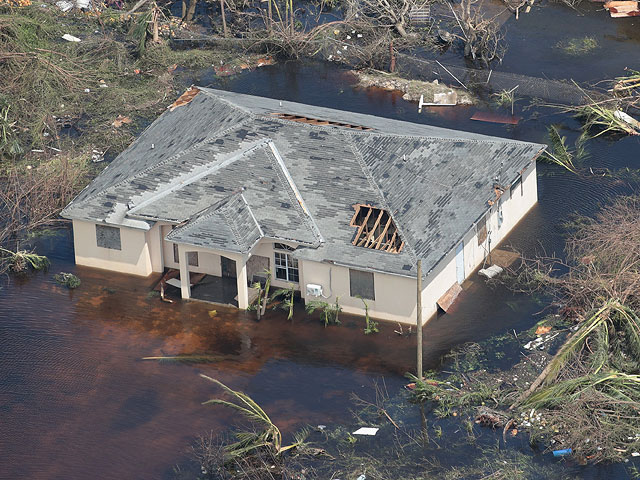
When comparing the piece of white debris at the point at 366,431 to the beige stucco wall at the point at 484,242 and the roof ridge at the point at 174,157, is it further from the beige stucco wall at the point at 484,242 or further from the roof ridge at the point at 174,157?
the roof ridge at the point at 174,157

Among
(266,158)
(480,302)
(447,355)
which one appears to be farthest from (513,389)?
(266,158)

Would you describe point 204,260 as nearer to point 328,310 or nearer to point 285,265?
point 285,265

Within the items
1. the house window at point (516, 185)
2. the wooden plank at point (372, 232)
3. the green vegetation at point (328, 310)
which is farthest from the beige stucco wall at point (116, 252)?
the house window at point (516, 185)

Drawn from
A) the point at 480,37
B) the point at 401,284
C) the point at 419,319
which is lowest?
the point at 401,284

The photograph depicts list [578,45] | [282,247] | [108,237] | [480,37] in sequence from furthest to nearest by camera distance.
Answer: [578,45] → [480,37] → [108,237] → [282,247]

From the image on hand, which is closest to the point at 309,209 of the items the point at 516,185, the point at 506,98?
the point at 516,185

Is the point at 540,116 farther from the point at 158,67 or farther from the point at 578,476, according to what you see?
the point at 578,476
